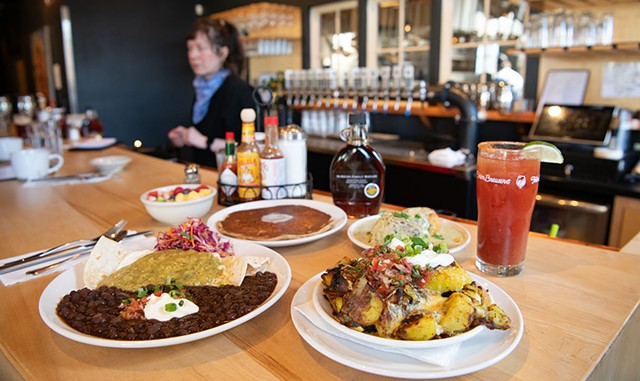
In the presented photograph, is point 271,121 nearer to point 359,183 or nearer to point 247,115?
point 247,115

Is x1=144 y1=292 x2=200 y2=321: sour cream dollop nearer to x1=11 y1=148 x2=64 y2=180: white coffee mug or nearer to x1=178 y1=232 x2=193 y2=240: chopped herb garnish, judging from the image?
x1=178 y1=232 x2=193 y2=240: chopped herb garnish

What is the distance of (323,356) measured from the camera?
0.76 metres

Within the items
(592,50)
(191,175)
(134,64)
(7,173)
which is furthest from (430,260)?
(134,64)

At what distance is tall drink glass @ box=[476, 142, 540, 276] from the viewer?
1.00 meters

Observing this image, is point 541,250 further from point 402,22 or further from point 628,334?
point 402,22

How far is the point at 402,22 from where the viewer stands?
472 centimetres

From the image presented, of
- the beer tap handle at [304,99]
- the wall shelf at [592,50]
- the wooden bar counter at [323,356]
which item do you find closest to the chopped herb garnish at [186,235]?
the wooden bar counter at [323,356]

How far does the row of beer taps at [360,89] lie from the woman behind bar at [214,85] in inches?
53.6

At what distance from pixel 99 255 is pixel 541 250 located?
3.33 feet

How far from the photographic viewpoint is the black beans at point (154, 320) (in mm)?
768

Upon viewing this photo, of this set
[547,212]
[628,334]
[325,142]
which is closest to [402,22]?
[325,142]

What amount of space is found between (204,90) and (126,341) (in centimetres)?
259

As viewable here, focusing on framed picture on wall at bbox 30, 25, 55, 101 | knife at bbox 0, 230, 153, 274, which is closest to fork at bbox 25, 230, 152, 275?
knife at bbox 0, 230, 153, 274

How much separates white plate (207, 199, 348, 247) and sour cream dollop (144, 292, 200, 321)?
0.35 metres
